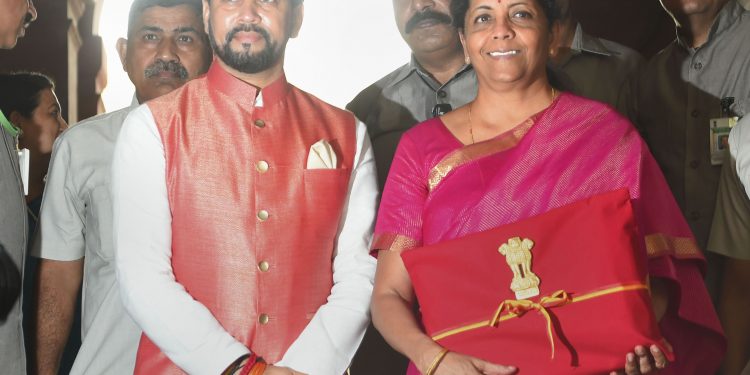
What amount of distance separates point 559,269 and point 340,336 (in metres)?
0.66

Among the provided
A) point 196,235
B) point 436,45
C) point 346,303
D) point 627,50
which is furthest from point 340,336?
point 627,50

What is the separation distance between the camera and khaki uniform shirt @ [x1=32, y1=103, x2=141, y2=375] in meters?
3.05

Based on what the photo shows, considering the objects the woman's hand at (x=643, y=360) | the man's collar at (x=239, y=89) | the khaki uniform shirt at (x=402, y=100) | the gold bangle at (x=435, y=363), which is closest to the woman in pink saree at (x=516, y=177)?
the gold bangle at (x=435, y=363)

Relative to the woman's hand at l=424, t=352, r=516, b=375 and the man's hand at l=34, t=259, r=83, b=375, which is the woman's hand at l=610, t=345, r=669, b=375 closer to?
the woman's hand at l=424, t=352, r=516, b=375

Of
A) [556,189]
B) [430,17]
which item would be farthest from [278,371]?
[430,17]

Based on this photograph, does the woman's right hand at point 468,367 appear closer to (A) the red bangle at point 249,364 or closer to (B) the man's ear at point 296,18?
(A) the red bangle at point 249,364

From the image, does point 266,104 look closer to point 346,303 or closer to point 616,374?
point 346,303

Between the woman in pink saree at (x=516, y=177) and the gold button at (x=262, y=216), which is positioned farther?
the gold button at (x=262, y=216)

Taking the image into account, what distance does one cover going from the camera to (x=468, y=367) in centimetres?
233

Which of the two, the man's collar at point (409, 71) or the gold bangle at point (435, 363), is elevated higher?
the man's collar at point (409, 71)

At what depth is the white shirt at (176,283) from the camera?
2.65m

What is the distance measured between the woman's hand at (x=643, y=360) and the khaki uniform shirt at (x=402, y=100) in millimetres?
1341

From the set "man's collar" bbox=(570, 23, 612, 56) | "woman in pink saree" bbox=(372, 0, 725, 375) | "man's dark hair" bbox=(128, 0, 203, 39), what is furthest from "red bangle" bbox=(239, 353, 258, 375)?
"man's collar" bbox=(570, 23, 612, 56)

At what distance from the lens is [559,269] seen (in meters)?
2.31
